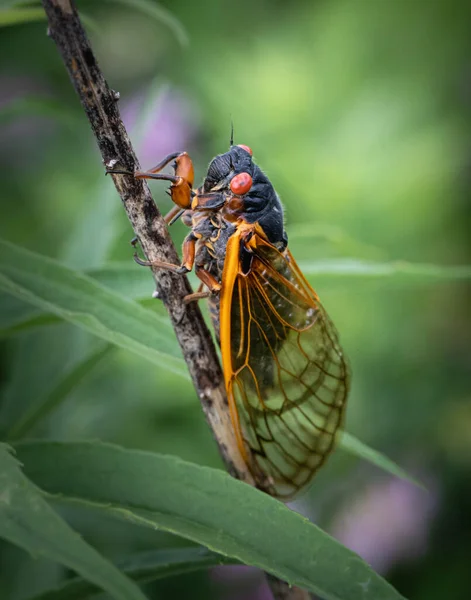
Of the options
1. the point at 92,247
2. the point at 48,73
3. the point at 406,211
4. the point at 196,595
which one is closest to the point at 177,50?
the point at 48,73

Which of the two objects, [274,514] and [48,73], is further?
[48,73]

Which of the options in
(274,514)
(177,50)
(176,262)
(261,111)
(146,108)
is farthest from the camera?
(177,50)

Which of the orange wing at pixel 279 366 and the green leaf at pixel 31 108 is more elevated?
the green leaf at pixel 31 108

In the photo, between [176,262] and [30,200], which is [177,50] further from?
[176,262]

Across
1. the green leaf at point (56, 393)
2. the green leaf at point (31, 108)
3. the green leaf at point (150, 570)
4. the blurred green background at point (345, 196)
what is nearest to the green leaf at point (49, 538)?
the green leaf at point (150, 570)

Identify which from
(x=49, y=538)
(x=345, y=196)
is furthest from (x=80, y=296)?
(x=345, y=196)

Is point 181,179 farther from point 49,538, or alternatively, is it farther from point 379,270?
point 49,538

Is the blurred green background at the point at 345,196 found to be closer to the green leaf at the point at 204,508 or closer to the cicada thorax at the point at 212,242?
the cicada thorax at the point at 212,242

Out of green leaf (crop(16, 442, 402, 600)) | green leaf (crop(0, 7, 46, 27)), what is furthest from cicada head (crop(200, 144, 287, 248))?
green leaf (crop(16, 442, 402, 600))
